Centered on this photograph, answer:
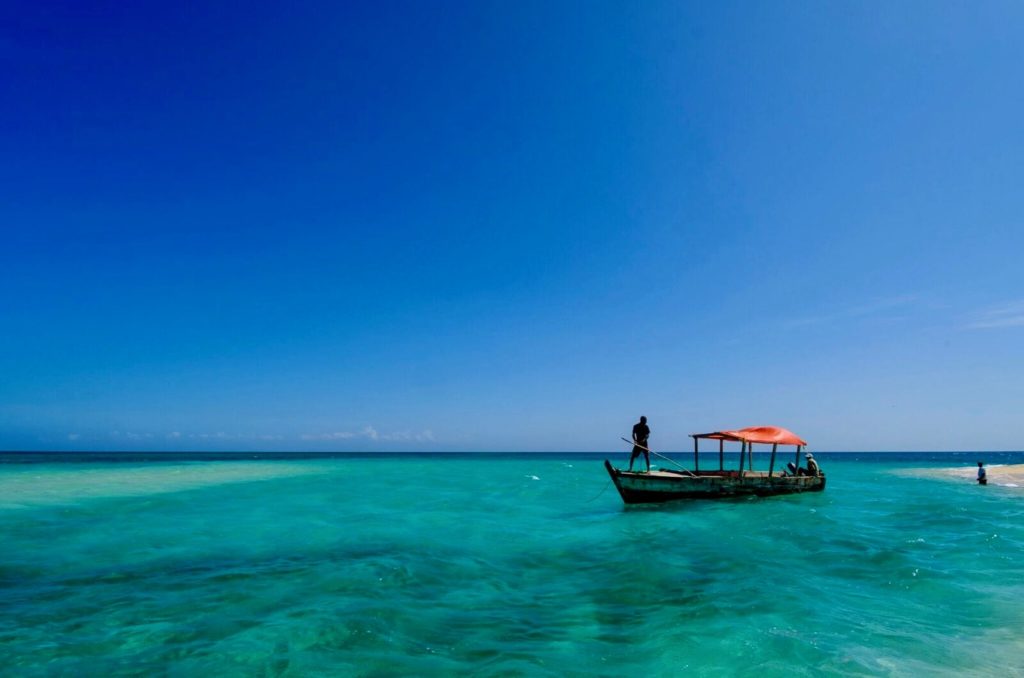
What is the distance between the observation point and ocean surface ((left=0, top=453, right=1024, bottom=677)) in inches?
294

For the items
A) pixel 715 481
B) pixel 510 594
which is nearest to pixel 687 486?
pixel 715 481

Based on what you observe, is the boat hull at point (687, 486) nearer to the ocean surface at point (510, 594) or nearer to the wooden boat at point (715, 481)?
the wooden boat at point (715, 481)

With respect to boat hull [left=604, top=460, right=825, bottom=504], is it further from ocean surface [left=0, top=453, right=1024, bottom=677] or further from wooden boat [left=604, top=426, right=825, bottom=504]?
ocean surface [left=0, top=453, right=1024, bottom=677]

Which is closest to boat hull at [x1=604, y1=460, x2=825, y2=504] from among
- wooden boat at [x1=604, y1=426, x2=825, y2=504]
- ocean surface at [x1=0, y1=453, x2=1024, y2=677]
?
wooden boat at [x1=604, y1=426, x2=825, y2=504]

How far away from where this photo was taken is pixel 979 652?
25.8 feet

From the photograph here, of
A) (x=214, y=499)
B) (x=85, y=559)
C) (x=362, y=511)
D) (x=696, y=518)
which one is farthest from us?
(x=214, y=499)

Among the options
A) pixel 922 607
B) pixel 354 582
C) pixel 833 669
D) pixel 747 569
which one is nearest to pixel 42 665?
pixel 354 582

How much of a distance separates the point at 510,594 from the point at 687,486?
50.4ft

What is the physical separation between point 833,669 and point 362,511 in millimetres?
18603

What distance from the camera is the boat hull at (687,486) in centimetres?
2322

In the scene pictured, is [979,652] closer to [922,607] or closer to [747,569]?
[922,607]

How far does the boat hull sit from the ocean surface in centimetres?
220

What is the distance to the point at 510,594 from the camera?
35.0 ft

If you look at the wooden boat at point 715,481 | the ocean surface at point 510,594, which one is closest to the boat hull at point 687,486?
the wooden boat at point 715,481
